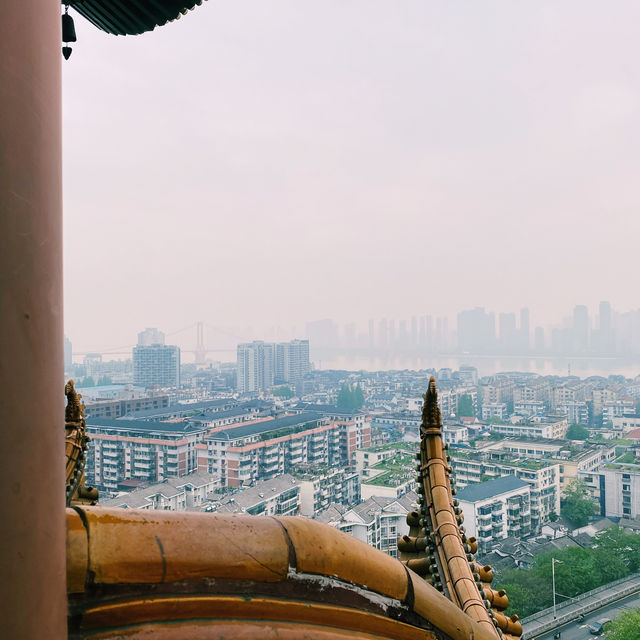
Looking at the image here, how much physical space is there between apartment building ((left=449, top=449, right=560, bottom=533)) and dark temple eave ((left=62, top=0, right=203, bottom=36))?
1468 cm

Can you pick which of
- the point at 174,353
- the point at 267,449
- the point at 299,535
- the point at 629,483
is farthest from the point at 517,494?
the point at 174,353

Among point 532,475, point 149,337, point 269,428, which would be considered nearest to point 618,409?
point 532,475

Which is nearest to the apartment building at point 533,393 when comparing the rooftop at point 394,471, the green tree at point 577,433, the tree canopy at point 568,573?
the green tree at point 577,433

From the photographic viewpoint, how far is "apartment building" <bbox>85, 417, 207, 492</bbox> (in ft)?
53.6

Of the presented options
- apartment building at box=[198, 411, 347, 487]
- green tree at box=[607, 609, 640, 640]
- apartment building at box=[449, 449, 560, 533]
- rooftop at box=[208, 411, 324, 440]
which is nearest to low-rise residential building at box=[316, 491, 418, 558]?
green tree at box=[607, 609, 640, 640]

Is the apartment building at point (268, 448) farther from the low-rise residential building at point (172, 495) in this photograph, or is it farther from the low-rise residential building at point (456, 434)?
the low-rise residential building at point (456, 434)

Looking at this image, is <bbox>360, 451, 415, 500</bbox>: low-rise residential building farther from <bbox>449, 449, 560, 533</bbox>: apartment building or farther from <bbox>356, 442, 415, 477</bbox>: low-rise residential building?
<bbox>449, 449, 560, 533</bbox>: apartment building

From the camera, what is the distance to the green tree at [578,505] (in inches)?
611

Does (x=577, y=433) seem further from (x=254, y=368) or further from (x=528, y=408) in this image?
(x=254, y=368)

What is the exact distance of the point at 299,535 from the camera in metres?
0.60

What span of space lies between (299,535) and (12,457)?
299mm

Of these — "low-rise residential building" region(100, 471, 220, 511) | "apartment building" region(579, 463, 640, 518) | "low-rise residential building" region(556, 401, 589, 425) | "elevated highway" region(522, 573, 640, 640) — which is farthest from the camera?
"low-rise residential building" region(556, 401, 589, 425)

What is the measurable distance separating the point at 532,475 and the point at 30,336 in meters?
17.0

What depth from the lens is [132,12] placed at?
1.16 meters
